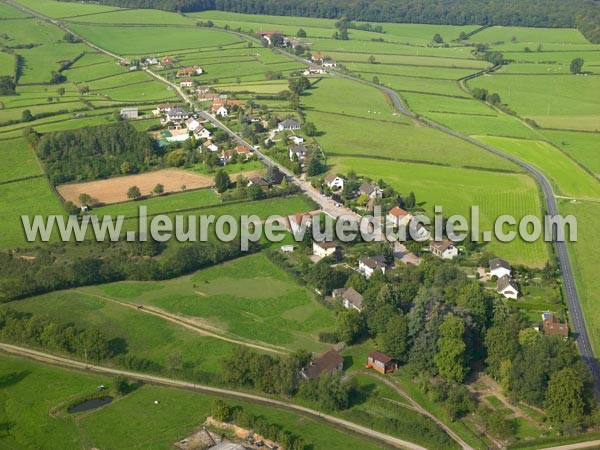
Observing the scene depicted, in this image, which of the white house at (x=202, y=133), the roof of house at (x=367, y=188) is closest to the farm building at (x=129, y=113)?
the white house at (x=202, y=133)

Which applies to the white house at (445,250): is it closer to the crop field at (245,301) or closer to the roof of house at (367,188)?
the crop field at (245,301)

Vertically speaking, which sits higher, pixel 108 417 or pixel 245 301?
pixel 245 301

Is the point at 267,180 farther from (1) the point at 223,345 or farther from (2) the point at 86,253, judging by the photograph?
(1) the point at 223,345

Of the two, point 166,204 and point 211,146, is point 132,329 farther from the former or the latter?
point 211,146

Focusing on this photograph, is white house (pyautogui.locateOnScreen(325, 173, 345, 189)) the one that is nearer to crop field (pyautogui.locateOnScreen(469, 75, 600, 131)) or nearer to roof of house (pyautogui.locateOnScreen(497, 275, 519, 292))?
roof of house (pyautogui.locateOnScreen(497, 275, 519, 292))

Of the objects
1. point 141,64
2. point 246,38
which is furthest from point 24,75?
point 246,38

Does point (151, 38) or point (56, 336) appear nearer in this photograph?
point (56, 336)

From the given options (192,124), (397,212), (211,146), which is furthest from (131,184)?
(397,212)
